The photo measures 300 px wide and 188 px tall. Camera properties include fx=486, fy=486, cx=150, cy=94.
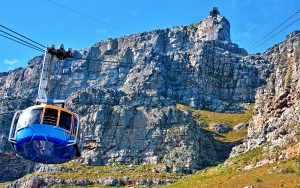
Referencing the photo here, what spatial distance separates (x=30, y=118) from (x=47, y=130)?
2.14 m

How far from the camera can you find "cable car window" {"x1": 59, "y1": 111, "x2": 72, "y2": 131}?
42281mm

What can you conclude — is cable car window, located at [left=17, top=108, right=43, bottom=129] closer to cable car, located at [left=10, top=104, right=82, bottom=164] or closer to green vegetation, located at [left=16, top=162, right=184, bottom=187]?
cable car, located at [left=10, top=104, right=82, bottom=164]

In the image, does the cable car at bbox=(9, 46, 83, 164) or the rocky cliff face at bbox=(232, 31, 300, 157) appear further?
the rocky cliff face at bbox=(232, 31, 300, 157)

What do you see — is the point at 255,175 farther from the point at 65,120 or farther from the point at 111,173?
the point at 111,173

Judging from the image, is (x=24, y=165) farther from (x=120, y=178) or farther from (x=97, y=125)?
(x=120, y=178)

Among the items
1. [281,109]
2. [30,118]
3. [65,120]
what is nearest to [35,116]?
[30,118]

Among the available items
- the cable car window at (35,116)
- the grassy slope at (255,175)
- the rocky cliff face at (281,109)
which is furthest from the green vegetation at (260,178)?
the cable car window at (35,116)

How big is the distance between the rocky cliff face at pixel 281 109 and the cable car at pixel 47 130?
77.5 meters

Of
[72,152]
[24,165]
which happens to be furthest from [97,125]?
[72,152]

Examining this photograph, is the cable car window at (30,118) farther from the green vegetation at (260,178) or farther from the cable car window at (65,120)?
the green vegetation at (260,178)

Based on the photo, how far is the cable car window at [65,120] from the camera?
139 ft

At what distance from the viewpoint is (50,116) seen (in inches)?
1663

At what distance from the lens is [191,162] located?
158625mm

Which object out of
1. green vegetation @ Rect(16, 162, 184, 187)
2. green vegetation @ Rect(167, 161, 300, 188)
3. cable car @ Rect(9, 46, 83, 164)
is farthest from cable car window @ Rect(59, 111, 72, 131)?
green vegetation @ Rect(16, 162, 184, 187)
